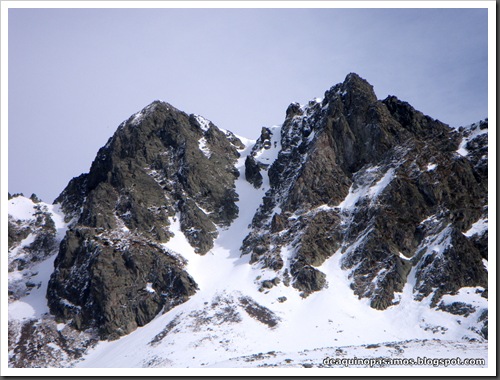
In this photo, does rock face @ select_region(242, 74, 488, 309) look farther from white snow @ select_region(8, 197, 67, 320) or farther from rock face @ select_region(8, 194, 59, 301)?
rock face @ select_region(8, 194, 59, 301)

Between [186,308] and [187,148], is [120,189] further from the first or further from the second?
[186,308]

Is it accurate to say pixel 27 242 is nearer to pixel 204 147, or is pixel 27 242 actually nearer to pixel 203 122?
pixel 204 147

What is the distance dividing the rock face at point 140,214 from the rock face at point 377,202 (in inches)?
402

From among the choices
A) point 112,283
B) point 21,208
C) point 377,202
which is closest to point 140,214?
point 112,283

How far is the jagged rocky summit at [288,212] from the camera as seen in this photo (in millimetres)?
92375

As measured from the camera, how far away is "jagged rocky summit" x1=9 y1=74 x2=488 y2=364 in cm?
9238

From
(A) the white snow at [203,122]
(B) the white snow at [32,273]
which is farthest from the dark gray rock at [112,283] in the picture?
(A) the white snow at [203,122]

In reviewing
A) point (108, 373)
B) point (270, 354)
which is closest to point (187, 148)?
point (270, 354)

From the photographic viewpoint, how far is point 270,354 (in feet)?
234

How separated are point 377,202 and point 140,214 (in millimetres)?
39195

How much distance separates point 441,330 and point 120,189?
2343 inches

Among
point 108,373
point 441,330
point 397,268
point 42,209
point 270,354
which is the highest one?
point 42,209

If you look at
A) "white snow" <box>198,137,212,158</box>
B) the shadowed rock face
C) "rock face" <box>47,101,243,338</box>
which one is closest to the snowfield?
the shadowed rock face

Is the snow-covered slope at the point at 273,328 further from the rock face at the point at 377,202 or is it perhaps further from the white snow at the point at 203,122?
the white snow at the point at 203,122
